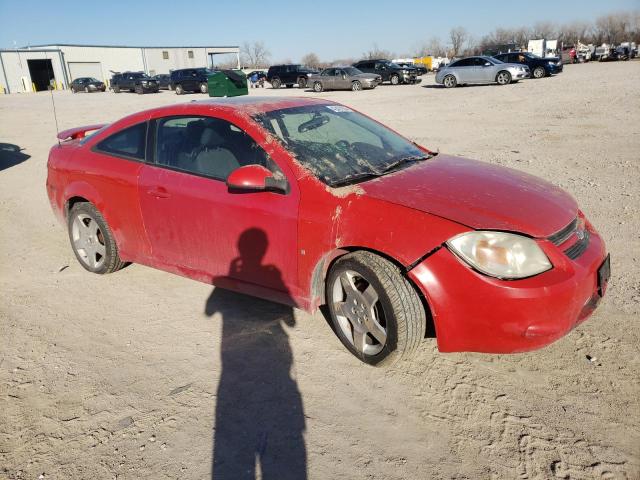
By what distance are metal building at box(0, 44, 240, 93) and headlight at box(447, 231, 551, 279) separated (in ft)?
172

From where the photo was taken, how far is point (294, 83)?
33.8 m

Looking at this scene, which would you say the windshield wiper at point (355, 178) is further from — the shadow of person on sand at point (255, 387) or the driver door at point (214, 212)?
the shadow of person on sand at point (255, 387)

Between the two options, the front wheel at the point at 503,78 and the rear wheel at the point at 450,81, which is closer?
the front wheel at the point at 503,78

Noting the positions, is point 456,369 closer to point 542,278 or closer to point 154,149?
point 542,278

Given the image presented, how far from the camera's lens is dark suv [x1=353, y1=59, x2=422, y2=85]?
29.7m

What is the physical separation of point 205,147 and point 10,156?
988 centimetres

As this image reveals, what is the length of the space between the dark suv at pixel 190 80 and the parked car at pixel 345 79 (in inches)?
337

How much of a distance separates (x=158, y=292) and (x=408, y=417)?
97.9 inches

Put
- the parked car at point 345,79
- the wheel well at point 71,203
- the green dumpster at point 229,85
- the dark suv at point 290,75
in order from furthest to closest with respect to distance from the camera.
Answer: the dark suv at point 290,75, the parked car at point 345,79, the green dumpster at point 229,85, the wheel well at point 71,203

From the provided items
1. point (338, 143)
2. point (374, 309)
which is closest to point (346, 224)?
point (374, 309)

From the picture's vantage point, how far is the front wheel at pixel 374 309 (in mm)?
2655

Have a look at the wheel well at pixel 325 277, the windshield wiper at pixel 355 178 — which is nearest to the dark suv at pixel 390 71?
the windshield wiper at pixel 355 178

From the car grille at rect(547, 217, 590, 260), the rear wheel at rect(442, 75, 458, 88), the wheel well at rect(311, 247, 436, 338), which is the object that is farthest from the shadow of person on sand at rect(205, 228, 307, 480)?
the rear wheel at rect(442, 75, 458, 88)

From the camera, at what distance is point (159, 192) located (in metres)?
3.65
